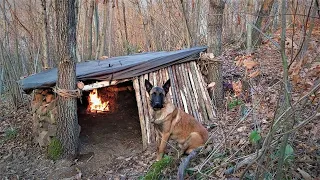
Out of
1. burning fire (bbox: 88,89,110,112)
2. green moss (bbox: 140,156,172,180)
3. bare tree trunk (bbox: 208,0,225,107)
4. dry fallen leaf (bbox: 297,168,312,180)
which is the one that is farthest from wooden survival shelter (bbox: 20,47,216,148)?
dry fallen leaf (bbox: 297,168,312,180)

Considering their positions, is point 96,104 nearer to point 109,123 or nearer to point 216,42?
point 109,123

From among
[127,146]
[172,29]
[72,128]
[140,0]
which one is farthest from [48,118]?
[140,0]

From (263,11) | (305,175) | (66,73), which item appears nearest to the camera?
(305,175)

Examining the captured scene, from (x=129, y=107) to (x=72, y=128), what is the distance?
3.08 m

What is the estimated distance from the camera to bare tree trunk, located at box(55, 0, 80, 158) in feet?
17.9

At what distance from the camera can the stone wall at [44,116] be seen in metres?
6.29

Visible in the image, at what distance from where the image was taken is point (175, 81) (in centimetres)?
689

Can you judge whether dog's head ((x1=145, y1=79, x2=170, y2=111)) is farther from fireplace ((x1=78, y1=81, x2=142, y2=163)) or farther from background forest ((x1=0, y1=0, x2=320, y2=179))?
fireplace ((x1=78, y1=81, x2=142, y2=163))

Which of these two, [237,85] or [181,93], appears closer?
Result: [237,85]

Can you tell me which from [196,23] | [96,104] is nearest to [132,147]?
[96,104]

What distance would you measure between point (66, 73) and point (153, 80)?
1848 mm

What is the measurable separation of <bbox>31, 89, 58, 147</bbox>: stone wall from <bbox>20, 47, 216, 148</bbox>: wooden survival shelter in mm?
36

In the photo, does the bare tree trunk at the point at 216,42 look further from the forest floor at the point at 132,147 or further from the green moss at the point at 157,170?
the green moss at the point at 157,170

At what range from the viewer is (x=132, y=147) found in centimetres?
638
